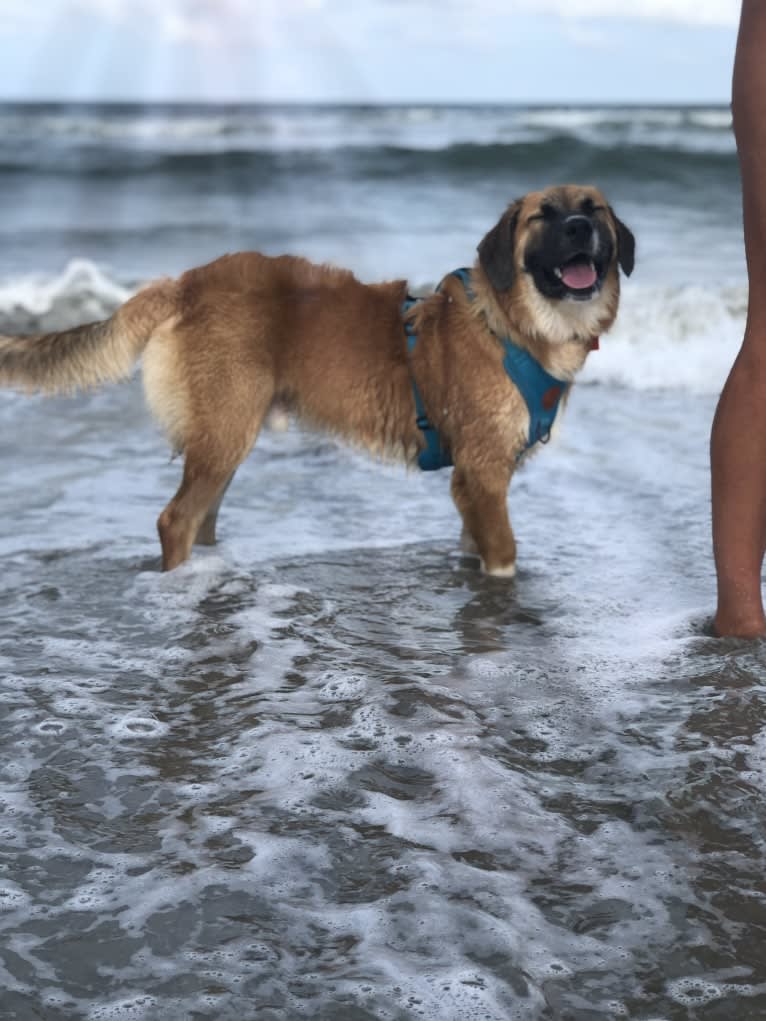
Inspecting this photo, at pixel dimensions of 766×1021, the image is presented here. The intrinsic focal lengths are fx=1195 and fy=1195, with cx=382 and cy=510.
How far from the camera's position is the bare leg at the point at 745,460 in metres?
2.89

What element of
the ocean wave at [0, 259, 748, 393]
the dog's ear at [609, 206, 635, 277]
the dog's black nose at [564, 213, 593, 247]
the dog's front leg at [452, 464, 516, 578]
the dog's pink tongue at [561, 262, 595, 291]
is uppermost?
the dog's black nose at [564, 213, 593, 247]

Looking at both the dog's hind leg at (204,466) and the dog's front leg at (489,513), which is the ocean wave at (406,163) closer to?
the dog's front leg at (489,513)

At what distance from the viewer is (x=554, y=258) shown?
3.75 meters

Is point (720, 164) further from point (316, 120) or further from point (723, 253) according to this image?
point (316, 120)

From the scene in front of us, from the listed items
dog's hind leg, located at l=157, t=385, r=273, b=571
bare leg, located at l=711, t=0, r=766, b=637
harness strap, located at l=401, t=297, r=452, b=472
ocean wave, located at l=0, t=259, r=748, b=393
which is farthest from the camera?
ocean wave, located at l=0, t=259, r=748, b=393

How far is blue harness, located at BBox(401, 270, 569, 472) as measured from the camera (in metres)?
3.81

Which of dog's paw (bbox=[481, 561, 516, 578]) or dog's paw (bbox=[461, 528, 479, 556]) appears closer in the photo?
dog's paw (bbox=[481, 561, 516, 578])

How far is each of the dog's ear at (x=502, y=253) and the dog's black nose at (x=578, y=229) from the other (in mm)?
187

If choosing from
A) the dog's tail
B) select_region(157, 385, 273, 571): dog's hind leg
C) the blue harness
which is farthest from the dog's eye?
the dog's tail

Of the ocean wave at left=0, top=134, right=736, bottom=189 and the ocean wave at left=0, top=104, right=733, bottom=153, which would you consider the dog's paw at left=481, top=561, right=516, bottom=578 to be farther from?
the ocean wave at left=0, top=104, right=733, bottom=153

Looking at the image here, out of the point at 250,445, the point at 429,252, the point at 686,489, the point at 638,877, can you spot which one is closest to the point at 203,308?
the point at 250,445

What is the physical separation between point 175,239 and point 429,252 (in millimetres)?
3277

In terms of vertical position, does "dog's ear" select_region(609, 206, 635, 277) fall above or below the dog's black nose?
below

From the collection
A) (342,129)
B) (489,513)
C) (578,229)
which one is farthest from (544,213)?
(342,129)
